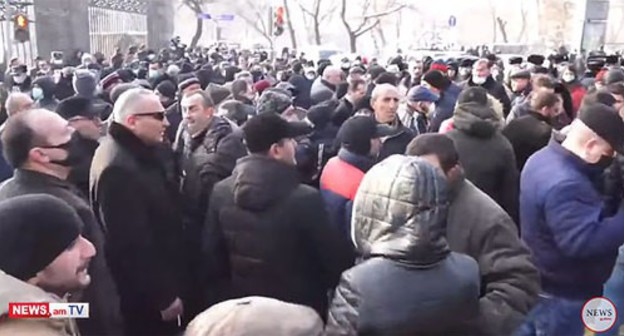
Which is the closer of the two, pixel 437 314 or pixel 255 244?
pixel 437 314

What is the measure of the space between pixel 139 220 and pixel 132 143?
47cm

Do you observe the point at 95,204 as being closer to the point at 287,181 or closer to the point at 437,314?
the point at 287,181

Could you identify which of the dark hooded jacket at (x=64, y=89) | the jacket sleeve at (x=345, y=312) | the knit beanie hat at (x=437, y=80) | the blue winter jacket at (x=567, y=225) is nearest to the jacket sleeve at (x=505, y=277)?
the blue winter jacket at (x=567, y=225)

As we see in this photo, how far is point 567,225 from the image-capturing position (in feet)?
11.5

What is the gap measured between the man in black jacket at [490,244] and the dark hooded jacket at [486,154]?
1.41m

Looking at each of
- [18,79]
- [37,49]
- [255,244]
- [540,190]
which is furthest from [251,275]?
[37,49]

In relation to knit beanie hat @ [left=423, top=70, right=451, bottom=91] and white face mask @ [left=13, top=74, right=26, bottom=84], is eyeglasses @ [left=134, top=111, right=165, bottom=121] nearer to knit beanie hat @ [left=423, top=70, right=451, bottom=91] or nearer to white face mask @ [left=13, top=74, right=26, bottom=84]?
knit beanie hat @ [left=423, top=70, right=451, bottom=91]

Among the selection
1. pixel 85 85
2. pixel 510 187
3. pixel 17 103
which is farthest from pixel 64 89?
pixel 510 187

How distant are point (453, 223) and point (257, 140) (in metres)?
1.17

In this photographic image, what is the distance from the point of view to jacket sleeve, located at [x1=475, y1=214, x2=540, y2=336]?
2760 mm

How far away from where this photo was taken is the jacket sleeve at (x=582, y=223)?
3.49 m

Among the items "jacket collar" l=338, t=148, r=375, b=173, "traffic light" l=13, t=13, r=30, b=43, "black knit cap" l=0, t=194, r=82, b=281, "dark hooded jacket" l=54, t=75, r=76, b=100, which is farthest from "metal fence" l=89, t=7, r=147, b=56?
"black knit cap" l=0, t=194, r=82, b=281

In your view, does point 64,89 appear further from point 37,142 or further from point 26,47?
point 26,47

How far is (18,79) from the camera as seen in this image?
12867 mm
